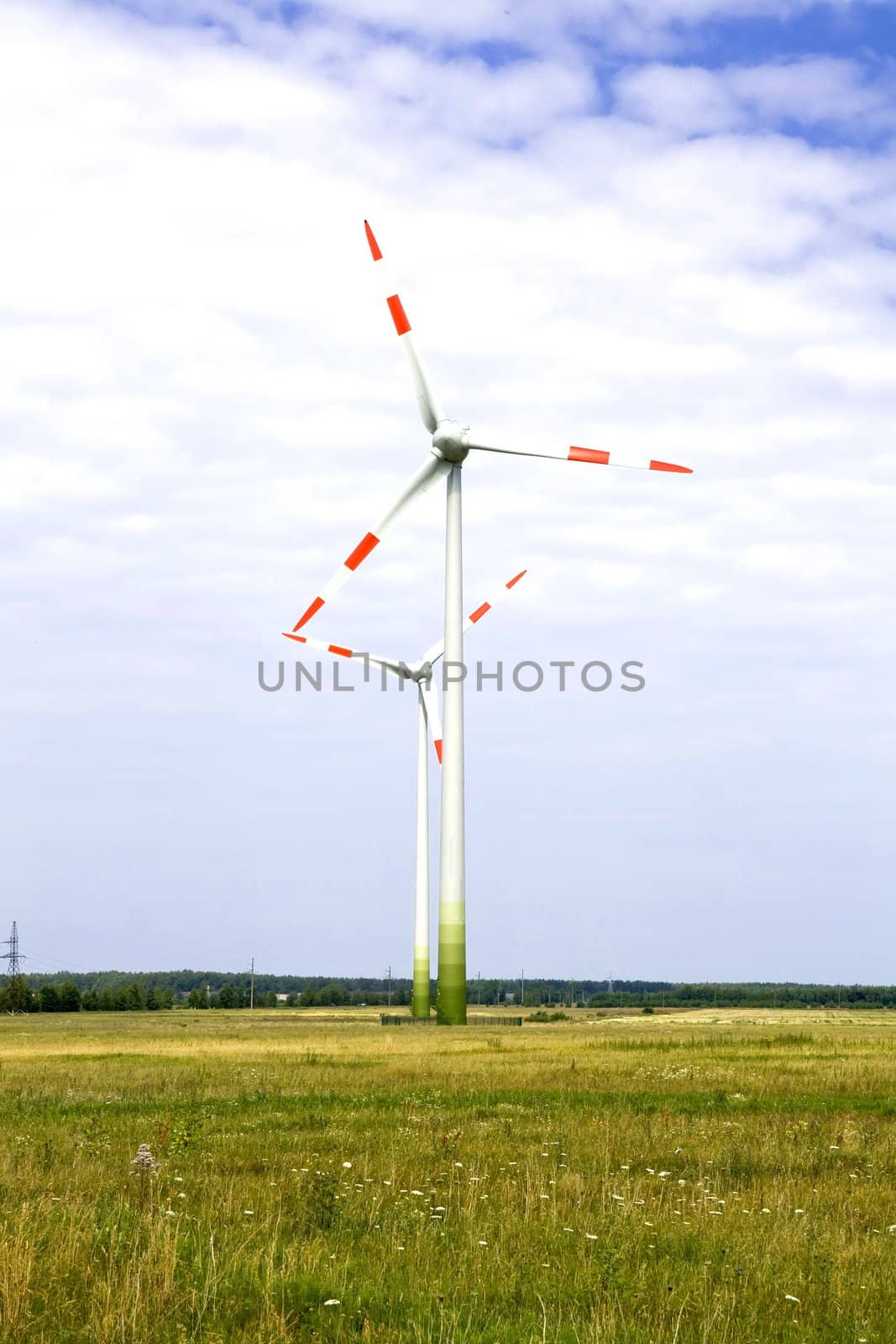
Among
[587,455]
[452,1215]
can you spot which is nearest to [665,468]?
[587,455]

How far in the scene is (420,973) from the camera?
79500 mm

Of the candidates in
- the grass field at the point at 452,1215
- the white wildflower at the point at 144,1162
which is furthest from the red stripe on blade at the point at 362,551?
the white wildflower at the point at 144,1162

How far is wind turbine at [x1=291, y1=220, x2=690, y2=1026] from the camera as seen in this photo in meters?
50.9

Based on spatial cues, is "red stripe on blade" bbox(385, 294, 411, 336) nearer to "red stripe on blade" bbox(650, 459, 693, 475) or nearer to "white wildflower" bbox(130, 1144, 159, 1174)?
"red stripe on blade" bbox(650, 459, 693, 475)

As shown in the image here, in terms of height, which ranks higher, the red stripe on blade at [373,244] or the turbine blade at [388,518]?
the red stripe on blade at [373,244]

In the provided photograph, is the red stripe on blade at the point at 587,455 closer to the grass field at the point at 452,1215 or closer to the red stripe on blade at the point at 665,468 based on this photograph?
the red stripe on blade at the point at 665,468

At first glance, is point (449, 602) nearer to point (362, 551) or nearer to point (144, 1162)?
point (362, 551)

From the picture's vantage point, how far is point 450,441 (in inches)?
2183

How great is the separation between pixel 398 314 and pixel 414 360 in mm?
2023

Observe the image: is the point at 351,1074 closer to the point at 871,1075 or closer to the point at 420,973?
the point at 871,1075

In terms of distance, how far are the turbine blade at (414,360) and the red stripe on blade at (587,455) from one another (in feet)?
23.1

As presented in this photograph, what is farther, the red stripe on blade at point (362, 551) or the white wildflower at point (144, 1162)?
the red stripe on blade at point (362, 551)

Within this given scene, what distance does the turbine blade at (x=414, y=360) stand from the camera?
55312 millimetres

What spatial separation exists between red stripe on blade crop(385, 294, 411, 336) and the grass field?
39040mm
